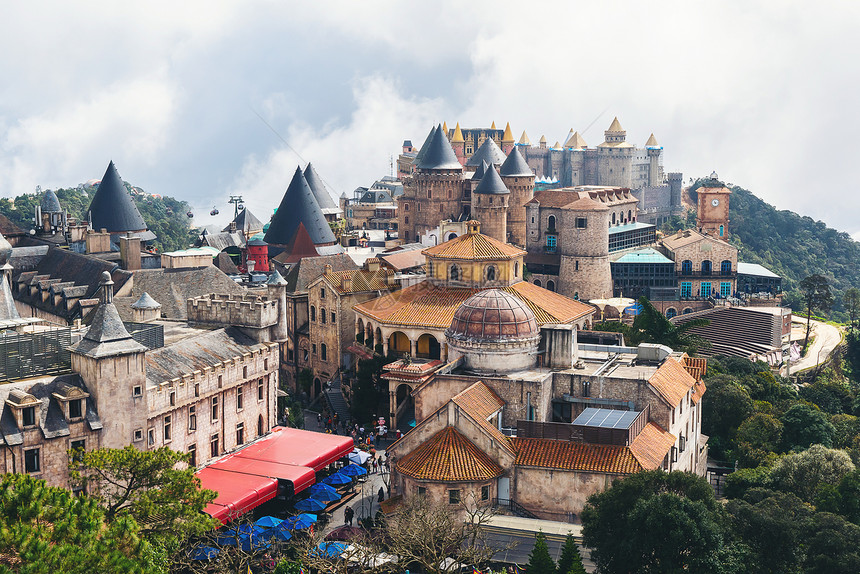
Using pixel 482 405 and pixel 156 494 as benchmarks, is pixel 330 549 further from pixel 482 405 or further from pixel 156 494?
pixel 482 405

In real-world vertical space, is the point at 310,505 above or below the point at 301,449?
below

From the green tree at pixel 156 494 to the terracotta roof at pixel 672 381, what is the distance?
21.0 m

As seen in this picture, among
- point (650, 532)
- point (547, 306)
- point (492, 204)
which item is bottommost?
point (650, 532)

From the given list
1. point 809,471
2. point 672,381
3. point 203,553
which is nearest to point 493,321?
point 672,381

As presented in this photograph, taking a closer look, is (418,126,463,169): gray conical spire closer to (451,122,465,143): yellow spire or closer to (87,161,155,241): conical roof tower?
(87,161,155,241): conical roof tower

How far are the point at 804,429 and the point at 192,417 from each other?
33.1 m

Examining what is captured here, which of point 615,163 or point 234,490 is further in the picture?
point 615,163

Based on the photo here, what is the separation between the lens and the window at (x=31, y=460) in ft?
138

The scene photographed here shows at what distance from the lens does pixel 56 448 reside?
42938 millimetres

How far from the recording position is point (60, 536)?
3077cm

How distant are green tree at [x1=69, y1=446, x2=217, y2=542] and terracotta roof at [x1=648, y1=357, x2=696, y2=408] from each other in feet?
69.0

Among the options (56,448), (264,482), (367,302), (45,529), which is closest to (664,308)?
(367,302)

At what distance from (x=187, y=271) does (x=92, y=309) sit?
740cm

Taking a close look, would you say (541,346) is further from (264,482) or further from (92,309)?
(92,309)
